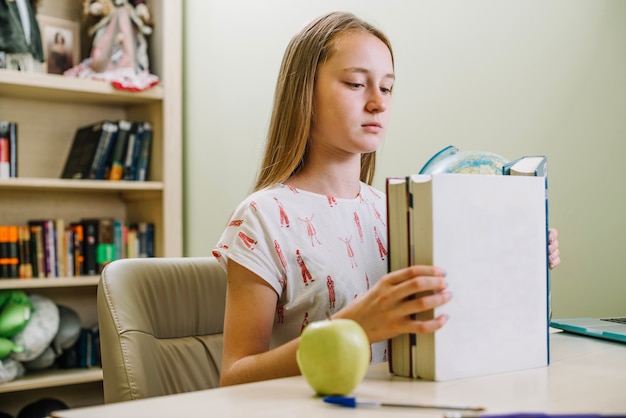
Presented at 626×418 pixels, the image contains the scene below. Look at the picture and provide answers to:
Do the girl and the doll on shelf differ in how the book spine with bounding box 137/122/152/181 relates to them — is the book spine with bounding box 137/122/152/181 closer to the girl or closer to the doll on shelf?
the doll on shelf

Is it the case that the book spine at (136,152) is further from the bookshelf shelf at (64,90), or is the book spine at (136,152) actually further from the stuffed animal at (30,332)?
the stuffed animal at (30,332)

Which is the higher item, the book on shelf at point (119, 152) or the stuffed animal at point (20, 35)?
the stuffed animal at point (20, 35)

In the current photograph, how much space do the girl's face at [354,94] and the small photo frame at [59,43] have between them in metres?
2.20

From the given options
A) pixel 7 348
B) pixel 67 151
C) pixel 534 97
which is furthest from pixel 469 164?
pixel 67 151

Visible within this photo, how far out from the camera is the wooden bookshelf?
3.05 metres

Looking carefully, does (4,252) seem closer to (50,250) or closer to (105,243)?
(50,250)

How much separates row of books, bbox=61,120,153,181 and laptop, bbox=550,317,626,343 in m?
2.19

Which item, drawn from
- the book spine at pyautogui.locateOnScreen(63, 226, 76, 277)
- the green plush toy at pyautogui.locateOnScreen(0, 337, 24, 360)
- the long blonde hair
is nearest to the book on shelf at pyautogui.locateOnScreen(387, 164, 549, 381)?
the long blonde hair

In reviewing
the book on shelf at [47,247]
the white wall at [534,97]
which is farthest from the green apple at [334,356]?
the book on shelf at [47,247]

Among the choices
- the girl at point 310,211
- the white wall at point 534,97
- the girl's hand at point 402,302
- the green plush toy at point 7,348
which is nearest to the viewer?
the girl's hand at point 402,302

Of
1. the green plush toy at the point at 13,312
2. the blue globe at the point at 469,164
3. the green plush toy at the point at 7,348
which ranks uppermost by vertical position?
the blue globe at the point at 469,164

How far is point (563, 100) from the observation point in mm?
1838

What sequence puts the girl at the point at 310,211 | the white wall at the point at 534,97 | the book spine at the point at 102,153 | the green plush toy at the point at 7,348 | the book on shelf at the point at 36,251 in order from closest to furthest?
1. the girl at the point at 310,211
2. the white wall at the point at 534,97
3. the green plush toy at the point at 7,348
4. the book on shelf at the point at 36,251
5. the book spine at the point at 102,153

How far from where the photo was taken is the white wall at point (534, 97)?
5.76ft
